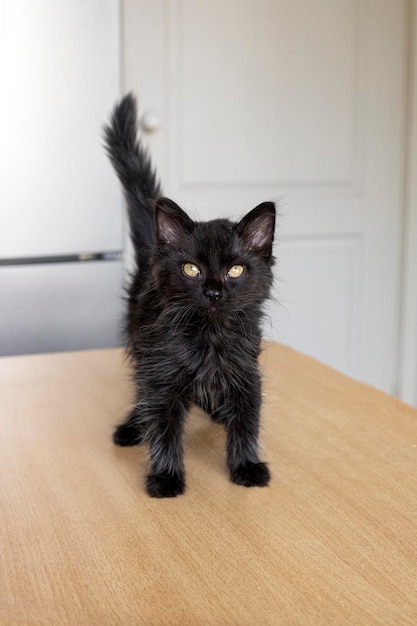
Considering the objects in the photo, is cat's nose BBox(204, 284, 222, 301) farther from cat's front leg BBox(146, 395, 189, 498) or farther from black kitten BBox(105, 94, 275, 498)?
cat's front leg BBox(146, 395, 189, 498)

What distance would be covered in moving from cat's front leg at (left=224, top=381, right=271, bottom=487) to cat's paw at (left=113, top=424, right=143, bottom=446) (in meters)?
0.16

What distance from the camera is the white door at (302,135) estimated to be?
Result: 2451mm

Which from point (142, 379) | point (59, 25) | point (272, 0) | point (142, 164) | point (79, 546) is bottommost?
point (79, 546)

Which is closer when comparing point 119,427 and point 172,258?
point 172,258

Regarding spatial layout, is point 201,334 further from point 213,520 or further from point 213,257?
point 213,520

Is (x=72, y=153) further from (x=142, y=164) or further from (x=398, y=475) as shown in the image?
(x=398, y=475)

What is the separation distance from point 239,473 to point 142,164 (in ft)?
1.70

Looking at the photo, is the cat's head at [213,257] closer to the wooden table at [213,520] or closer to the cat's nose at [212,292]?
the cat's nose at [212,292]

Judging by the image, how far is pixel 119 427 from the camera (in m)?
1.15

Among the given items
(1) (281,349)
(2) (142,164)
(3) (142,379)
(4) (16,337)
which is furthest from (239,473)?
(4) (16,337)

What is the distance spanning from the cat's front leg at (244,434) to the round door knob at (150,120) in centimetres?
156

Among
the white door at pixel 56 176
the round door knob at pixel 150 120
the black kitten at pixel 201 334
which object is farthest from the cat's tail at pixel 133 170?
the round door knob at pixel 150 120

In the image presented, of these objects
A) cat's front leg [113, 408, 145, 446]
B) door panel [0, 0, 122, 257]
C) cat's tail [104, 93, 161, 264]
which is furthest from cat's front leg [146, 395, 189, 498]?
door panel [0, 0, 122, 257]

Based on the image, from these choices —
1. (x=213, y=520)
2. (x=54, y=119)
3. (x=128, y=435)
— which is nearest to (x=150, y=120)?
(x=54, y=119)
